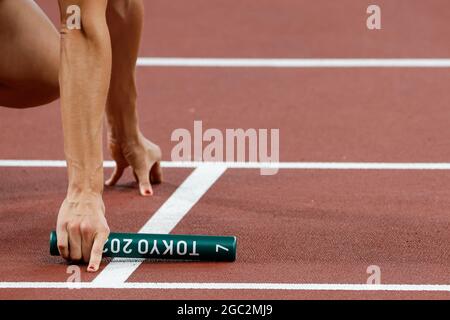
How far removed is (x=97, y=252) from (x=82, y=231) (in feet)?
0.30

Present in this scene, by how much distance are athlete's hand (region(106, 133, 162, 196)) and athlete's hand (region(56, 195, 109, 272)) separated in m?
1.14

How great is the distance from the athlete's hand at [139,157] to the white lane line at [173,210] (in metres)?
0.14

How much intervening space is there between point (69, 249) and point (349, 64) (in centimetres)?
415

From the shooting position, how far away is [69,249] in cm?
525

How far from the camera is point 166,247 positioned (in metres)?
5.28

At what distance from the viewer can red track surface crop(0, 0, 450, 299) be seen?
17.3 ft

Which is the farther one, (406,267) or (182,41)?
(182,41)

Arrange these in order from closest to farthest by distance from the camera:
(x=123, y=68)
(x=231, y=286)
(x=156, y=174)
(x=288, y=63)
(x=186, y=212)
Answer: (x=231, y=286)
(x=186, y=212)
(x=123, y=68)
(x=156, y=174)
(x=288, y=63)

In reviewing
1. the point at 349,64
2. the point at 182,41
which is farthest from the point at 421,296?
the point at 182,41

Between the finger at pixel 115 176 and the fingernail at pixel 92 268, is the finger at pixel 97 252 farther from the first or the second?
the finger at pixel 115 176

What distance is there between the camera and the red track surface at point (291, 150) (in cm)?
527

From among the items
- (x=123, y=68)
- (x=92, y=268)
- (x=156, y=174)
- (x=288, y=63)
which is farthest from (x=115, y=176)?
(x=288, y=63)

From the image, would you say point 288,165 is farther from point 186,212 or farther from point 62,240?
point 62,240

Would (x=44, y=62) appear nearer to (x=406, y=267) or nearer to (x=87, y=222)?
(x=87, y=222)
